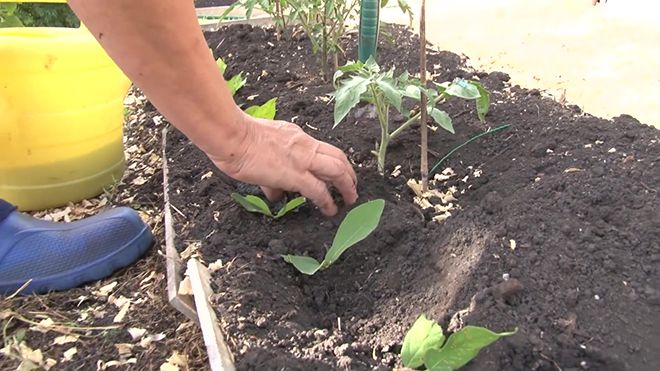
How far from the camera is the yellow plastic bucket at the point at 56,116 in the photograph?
68.1 inches

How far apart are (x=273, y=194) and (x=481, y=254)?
533 mm

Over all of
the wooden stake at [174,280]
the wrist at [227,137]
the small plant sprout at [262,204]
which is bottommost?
the wooden stake at [174,280]

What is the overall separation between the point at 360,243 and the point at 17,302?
85 centimetres

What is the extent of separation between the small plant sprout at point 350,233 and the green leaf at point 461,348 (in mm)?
362

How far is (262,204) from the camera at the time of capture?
146cm

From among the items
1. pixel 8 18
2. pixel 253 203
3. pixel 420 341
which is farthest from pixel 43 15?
pixel 420 341

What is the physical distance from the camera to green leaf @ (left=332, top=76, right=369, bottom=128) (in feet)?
4.20

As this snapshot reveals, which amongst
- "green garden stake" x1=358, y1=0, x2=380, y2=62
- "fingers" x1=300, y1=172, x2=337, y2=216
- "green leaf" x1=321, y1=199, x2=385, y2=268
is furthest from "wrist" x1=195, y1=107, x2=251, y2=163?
"green garden stake" x1=358, y1=0, x2=380, y2=62

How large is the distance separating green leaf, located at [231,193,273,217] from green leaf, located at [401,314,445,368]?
0.59 meters

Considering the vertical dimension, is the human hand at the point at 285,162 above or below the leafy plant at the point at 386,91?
below

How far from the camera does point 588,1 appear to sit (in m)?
2.95

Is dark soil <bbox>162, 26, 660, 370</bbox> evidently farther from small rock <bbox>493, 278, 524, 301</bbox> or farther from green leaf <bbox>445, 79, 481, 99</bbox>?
green leaf <bbox>445, 79, 481, 99</bbox>

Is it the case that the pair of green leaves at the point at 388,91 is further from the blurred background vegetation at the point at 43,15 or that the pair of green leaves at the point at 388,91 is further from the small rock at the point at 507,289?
the blurred background vegetation at the point at 43,15

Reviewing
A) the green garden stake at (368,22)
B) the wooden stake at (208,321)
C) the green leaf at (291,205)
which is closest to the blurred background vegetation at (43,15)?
the green garden stake at (368,22)
